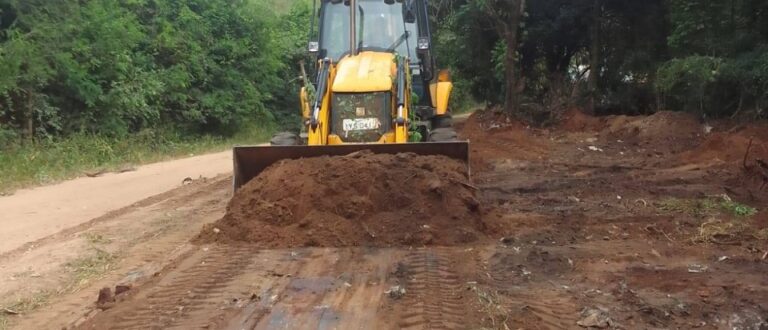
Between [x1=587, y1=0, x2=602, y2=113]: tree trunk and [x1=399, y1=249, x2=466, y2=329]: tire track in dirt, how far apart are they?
20.6m

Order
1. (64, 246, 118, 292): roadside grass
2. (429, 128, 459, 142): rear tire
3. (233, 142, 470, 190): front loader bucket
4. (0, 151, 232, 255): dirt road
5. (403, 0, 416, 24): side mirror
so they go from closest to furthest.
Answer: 1. (64, 246, 118, 292): roadside grass
2. (233, 142, 470, 190): front loader bucket
3. (0, 151, 232, 255): dirt road
4. (429, 128, 459, 142): rear tire
5. (403, 0, 416, 24): side mirror

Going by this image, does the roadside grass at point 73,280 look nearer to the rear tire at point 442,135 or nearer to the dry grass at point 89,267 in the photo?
the dry grass at point 89,267

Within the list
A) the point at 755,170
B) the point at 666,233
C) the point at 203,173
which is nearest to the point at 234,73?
the point at 203,173

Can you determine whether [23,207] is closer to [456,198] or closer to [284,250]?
[284,250]

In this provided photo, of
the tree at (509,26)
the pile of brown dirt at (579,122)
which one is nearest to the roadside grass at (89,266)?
the pile of brown dirt at (579,122)

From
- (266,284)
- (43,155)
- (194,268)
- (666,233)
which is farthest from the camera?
(43,155)

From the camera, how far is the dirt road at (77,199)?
10.4 m

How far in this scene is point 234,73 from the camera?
2905cm

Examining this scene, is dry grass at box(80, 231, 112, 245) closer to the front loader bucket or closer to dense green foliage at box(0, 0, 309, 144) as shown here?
the front loader bucket

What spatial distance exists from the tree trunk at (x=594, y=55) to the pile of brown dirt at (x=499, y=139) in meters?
3.30

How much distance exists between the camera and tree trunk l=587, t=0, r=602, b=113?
26670 millimetres

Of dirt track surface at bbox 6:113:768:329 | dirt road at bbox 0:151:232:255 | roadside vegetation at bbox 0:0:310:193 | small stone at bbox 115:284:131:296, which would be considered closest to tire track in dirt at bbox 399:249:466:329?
dirt track surface at bbox 6:113:768:329

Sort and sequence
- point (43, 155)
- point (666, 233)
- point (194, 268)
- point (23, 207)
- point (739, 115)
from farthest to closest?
point (739, 115) < point (43, 155) < point (23, 207) < point (666, 233) < point (194, 268)

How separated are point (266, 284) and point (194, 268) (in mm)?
1034
